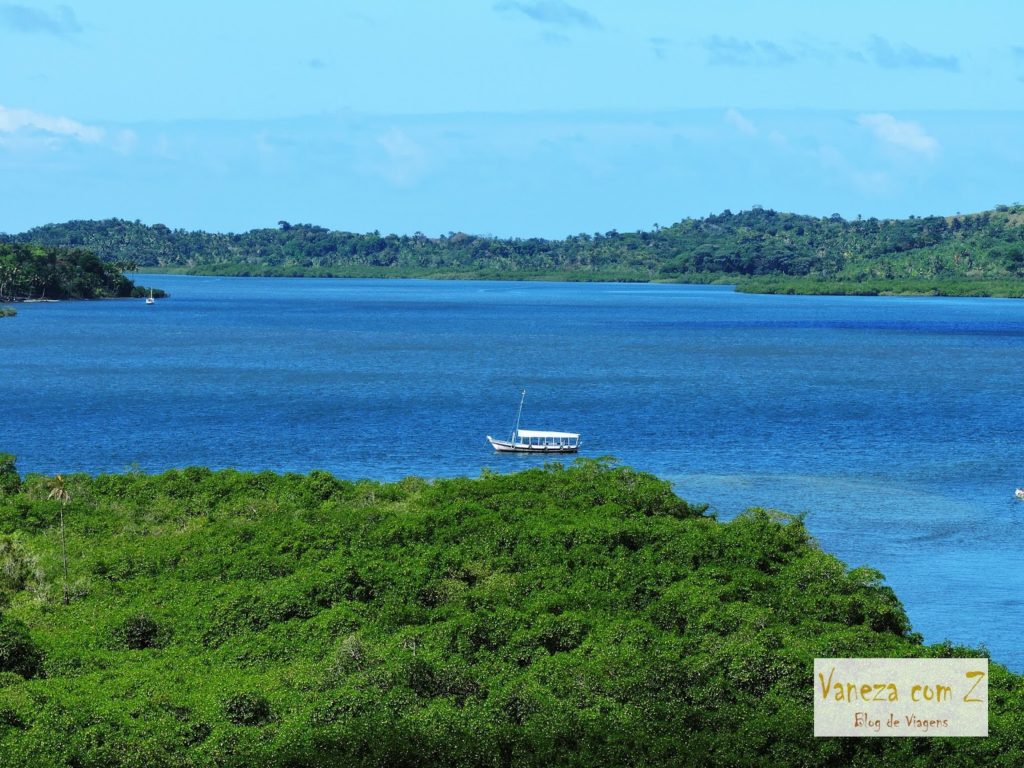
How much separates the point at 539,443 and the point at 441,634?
4307cm

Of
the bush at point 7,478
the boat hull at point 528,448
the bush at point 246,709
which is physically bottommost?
the boat hull at point 528,448

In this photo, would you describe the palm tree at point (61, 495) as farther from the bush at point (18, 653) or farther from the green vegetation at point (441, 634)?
the bush at point (18, 653)

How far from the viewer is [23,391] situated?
91125 millimetres

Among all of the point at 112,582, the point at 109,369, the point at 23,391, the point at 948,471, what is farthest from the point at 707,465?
the point at 109,369

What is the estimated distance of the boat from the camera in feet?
221

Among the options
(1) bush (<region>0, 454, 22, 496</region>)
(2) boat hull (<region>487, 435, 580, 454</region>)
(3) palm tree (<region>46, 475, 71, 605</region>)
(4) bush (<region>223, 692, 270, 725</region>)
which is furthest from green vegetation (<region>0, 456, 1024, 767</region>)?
(2) boat hull (<region>487, 435, 580, 454</region>)

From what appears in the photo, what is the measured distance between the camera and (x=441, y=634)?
2700 centimetres

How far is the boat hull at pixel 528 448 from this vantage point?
6725cm

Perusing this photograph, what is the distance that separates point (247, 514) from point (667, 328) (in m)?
125

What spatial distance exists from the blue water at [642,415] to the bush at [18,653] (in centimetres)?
2282

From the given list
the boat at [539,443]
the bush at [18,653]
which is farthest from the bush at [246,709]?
the boat at [539,443]

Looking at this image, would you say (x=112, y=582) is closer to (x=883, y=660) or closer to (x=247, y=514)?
(x=247, y=514)

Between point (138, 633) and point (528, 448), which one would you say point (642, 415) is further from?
point (138, 633)

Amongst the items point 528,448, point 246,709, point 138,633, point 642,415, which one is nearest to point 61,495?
point 138,633
